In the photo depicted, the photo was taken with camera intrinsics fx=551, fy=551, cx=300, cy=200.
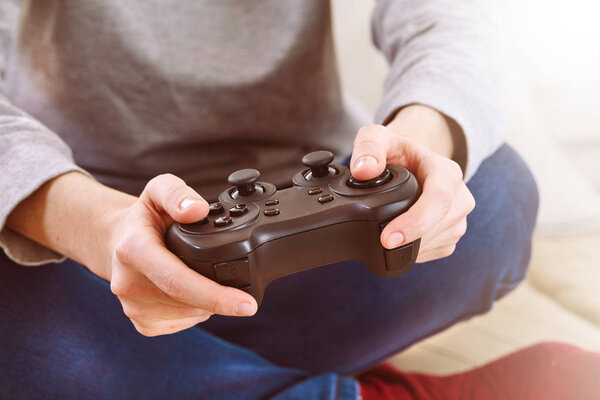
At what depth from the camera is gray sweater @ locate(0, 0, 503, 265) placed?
1.60 feet

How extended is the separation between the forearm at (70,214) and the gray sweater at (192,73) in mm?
113

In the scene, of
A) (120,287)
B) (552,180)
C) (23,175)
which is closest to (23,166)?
(23,175)

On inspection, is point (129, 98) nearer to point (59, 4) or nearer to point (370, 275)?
point (59, 4)

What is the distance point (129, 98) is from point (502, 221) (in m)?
0.35

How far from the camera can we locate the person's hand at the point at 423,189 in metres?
0.27

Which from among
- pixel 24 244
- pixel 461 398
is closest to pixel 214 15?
pixel 24 244

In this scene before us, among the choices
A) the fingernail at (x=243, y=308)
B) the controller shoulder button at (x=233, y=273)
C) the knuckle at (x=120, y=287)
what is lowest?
the knuckle at (x=120, y=287)

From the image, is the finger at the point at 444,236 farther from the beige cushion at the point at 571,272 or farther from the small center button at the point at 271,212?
the beige cushion at the point at 571,272

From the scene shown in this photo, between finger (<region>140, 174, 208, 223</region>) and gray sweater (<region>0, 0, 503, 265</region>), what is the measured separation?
169 mm

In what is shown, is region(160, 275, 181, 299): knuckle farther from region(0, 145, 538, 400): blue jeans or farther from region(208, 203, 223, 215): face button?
region(0, 145, 538, 400): blue jeans

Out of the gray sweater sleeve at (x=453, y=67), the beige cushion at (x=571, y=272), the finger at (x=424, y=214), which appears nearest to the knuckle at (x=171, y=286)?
the finger at (x=424, y=214)

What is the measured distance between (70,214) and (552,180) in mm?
472

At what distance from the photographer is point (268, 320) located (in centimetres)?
45

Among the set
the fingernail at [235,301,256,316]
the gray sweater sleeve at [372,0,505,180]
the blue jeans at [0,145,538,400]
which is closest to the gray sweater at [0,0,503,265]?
the gray sweater sleeve at [372,0,505,180]
